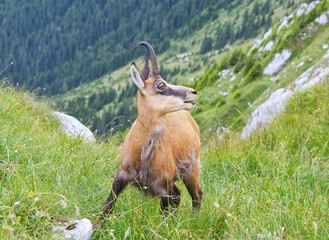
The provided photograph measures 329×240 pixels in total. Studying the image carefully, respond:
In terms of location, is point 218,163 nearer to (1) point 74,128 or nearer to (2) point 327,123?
(2) point 327,123

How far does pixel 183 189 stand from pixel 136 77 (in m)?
2.56

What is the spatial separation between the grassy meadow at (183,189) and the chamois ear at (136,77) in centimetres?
144

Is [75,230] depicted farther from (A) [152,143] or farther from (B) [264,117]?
(B) [264,117]

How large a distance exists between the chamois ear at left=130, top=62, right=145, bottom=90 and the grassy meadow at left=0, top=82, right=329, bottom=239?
144 cm

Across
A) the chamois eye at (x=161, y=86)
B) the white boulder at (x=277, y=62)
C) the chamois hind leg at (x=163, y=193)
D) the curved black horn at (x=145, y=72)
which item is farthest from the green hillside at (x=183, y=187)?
the white boulder at (x=277, y=62)

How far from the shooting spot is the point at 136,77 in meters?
6.77

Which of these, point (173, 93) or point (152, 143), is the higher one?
point (173, 93)

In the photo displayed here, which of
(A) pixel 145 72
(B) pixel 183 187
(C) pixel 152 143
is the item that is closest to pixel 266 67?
(B) pixel 183 187

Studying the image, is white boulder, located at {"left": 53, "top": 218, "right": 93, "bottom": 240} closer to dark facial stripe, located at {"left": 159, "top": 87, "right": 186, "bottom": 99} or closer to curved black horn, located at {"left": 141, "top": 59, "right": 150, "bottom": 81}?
dark facial stripe, located at {"left": 159, "top": 87, "right": 186, "bottom": 99}

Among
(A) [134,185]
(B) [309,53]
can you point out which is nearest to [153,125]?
(A) [134,185]

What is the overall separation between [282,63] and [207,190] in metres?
70.9

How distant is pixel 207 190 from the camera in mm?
8289

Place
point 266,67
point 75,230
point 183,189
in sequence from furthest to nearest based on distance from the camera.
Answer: point 266,67
point 183,189
point 75,230

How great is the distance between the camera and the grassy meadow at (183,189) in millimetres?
5730
